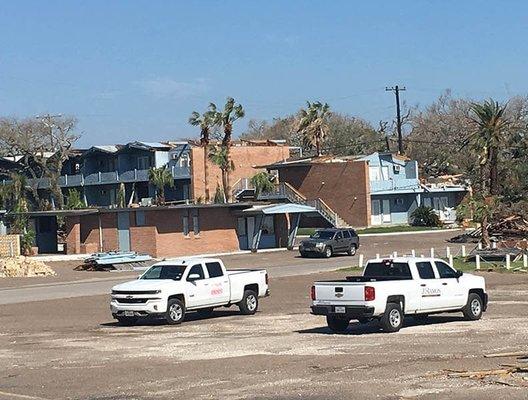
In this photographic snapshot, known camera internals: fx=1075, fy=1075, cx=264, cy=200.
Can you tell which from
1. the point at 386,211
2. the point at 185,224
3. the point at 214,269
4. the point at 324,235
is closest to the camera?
the point at 214,269

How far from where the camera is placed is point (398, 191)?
9356cm

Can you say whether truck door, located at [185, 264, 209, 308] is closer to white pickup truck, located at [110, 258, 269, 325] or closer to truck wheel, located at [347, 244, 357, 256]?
white pickup truck, located at [110, 258, 269, 325]

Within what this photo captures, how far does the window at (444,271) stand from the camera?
86.1ft

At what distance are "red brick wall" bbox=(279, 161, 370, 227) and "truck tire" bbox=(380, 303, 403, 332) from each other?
66.8 metres

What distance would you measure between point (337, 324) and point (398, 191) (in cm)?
6951

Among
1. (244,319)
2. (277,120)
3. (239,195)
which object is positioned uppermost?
(277,120)

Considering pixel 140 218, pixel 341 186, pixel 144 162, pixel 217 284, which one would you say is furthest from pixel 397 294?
pixel 144 162

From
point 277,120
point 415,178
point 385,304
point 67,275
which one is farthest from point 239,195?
point 277,120

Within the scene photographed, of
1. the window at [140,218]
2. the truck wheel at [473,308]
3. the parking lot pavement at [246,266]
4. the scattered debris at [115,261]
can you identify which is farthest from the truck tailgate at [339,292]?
the window at [140,218]

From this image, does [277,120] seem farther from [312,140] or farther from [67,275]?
[67,275]

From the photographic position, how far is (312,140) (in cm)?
10531

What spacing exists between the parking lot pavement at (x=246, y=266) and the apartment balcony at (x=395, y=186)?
14.4m

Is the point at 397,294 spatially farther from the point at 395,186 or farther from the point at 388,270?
the point at 395,186

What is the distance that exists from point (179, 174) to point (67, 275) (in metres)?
38.3
